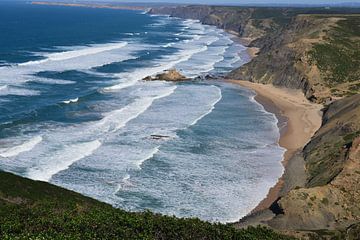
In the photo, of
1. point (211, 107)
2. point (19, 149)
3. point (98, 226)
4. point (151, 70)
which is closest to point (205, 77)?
point (151, 70)

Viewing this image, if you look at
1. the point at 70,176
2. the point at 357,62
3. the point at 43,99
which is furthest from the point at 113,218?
the point at 357,62

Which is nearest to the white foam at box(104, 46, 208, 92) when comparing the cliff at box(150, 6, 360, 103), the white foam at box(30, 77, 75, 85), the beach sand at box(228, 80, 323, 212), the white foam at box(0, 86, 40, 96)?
the white foam at box(30, 77, 75, 85)

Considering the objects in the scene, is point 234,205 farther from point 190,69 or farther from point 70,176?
point 190,69

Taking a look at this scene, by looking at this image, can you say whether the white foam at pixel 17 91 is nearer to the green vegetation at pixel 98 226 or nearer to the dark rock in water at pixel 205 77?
the dark rock in water at pixel 205 77

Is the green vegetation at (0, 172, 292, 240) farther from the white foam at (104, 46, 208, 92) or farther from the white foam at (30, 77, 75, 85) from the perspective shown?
the white foam at (30, 77, 75, 85)

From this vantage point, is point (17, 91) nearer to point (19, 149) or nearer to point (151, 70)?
point (19, 149)

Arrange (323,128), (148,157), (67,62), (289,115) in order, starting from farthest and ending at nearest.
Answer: (67,62)
(289,115)
(323,128)
(148,157)

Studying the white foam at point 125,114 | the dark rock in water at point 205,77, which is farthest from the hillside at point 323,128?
the white foam at point 125,114
